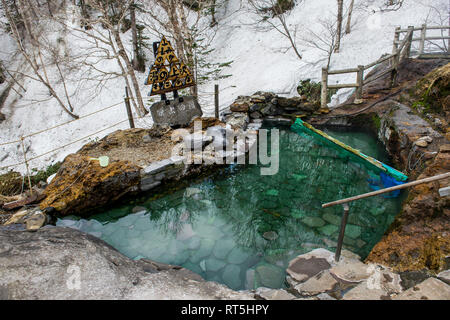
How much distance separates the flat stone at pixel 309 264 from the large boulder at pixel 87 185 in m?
4.09

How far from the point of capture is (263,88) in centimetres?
1228

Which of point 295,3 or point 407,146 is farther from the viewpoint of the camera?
point 295,3

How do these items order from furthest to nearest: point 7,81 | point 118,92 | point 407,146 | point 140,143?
point 7,81
point 118,92
point 140,143
point 407,146

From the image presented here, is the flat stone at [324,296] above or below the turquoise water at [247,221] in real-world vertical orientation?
above

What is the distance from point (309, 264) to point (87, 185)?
4910 millimetres

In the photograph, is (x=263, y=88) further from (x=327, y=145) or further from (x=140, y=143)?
(x=140, y=143)

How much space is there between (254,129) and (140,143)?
13.0ft

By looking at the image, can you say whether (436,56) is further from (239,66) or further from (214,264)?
(214,264)

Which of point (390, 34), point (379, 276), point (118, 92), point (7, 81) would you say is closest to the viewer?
point (379, 276)

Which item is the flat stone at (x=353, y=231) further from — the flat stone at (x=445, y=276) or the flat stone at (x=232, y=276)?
the flat stone at (x=232, y=276)

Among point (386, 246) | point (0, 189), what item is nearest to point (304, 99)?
point (386, 246)

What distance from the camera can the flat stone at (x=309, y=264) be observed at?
380cm

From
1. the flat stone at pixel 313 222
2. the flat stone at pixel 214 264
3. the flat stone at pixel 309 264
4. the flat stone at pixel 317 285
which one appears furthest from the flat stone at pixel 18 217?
the flat stone at pixel 313 222

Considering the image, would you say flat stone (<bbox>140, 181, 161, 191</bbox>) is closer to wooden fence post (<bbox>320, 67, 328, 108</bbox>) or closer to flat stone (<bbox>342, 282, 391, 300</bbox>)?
flat stone (<bbox>342, 282, 391, 300</bbox>)
